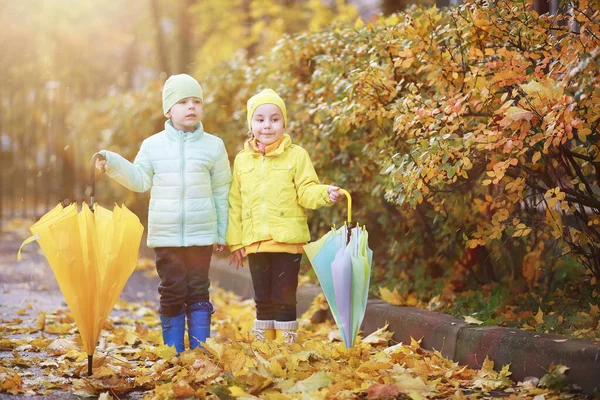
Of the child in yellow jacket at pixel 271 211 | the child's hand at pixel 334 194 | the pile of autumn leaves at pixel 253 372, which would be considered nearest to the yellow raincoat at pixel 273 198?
the child in yellow jacket at pixel 271 211

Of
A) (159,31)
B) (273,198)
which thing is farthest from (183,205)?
(159,31)

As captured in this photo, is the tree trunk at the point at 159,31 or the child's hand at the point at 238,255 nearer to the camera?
the child's hand at the point at 238,255

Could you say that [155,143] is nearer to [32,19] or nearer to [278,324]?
[278,324]

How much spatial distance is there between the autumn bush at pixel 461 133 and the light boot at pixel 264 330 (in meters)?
1.04

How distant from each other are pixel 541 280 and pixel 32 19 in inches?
557

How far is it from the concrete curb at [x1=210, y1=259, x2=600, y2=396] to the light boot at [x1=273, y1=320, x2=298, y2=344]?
0.72 m

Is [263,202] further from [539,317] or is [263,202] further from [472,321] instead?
[539,317]

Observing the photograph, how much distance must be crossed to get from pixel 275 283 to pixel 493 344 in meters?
1.33

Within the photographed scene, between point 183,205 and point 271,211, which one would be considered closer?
point 183,205

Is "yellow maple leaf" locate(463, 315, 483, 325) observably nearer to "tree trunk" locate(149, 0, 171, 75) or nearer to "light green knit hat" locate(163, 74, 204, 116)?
"light green knit hat" locate(163, 74, 204, 116)

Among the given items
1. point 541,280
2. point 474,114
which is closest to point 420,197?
point 474,114

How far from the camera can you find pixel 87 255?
405 centimetres

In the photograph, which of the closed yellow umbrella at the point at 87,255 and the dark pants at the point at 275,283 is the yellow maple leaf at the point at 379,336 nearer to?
the dark pants at the point at 275,283

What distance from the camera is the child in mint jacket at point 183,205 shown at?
458 cm
